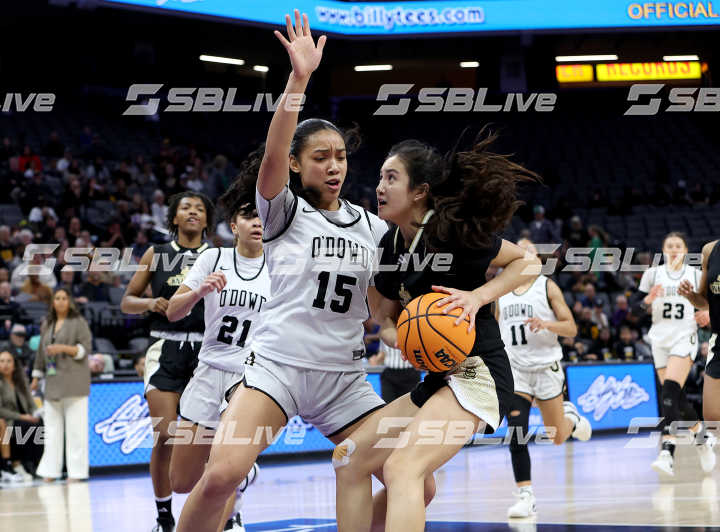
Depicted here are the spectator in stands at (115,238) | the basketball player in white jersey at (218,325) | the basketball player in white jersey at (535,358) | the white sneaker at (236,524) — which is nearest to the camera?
the basketball player in white jersey at (218,325)

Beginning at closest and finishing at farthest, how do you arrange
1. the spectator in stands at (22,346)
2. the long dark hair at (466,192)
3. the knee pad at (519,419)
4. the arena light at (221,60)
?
the long dark hair at (466,192) → the knee pad at (519,419) → the spectator in stands at (22,346) → the arena light at (221,60)

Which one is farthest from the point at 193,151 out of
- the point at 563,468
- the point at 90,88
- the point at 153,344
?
the point at 153,344

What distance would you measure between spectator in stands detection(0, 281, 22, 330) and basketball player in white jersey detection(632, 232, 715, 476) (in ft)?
24.1

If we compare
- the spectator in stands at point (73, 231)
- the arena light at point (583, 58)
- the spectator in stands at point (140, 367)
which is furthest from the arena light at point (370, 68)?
the spectator in stands at point (140, 367)

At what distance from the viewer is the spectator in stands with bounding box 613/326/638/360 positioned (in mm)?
16109

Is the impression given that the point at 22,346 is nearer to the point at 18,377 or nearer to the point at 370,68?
the point at 18,377

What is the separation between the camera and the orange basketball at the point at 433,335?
159 inches

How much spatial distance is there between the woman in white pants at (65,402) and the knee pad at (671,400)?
5939mm

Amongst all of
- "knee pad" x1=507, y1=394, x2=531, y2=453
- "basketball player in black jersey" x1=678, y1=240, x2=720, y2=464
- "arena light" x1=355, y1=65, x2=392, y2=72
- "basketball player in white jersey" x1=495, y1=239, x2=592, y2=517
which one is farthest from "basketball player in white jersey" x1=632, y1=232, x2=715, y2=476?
"arena light" x1=355, y1=65, x2=392, y2=72

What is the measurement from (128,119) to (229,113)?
3974 mm

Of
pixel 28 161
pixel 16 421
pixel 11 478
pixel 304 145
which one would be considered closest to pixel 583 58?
pixel 28 161

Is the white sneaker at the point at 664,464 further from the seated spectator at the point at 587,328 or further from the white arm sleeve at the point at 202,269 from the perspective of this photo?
the seated spectator at the point at 587,328

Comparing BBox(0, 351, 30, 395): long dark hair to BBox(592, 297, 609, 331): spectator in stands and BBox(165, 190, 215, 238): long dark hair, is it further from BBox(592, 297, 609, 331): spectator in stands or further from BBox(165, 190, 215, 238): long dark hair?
BBox(592, 297, 609, 331): spectator in stands

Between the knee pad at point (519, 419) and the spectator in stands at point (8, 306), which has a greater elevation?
the spectator in stands at point (8, 306)
